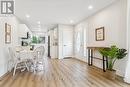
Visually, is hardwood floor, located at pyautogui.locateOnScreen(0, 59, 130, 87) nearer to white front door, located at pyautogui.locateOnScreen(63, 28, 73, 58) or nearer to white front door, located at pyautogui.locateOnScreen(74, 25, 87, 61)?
white front door, located at pyautogui.locateOnScreen(74, 25, 87, 61)

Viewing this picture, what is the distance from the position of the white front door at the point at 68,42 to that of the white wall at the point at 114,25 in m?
4.01

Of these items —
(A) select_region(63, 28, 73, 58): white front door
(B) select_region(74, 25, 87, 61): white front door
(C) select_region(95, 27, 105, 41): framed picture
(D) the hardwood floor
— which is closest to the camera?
(D) the hardwood floor

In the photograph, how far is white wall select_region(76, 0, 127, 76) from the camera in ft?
14.8

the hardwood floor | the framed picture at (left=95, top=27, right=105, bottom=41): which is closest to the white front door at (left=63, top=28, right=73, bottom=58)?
the framed picture at (left=95, top=27, right=105, bottom=41)

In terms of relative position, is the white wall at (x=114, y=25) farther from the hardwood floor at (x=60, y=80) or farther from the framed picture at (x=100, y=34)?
the hardwood floor at (x=60, y=80)

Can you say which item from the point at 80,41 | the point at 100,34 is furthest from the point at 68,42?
the point at 100,34

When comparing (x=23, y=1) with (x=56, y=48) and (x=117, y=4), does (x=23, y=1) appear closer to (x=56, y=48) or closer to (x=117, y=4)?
(x=117, y=4)

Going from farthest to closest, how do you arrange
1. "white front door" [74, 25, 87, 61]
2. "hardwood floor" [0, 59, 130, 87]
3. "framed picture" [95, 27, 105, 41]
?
"white front door" [74, 25, 87, 61] < "framed picture" [95, 27, 105, 41] < "hardwood floor" [0, 59, 130, 87]

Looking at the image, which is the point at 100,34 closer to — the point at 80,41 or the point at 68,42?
the point at 80,41

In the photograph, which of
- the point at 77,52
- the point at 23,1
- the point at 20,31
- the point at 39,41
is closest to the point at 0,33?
the point at 23,1

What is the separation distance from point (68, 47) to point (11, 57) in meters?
5.65

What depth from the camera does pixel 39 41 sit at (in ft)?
58.6

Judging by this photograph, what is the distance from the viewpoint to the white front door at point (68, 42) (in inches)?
416

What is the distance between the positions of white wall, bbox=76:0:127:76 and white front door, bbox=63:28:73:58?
4.01m
